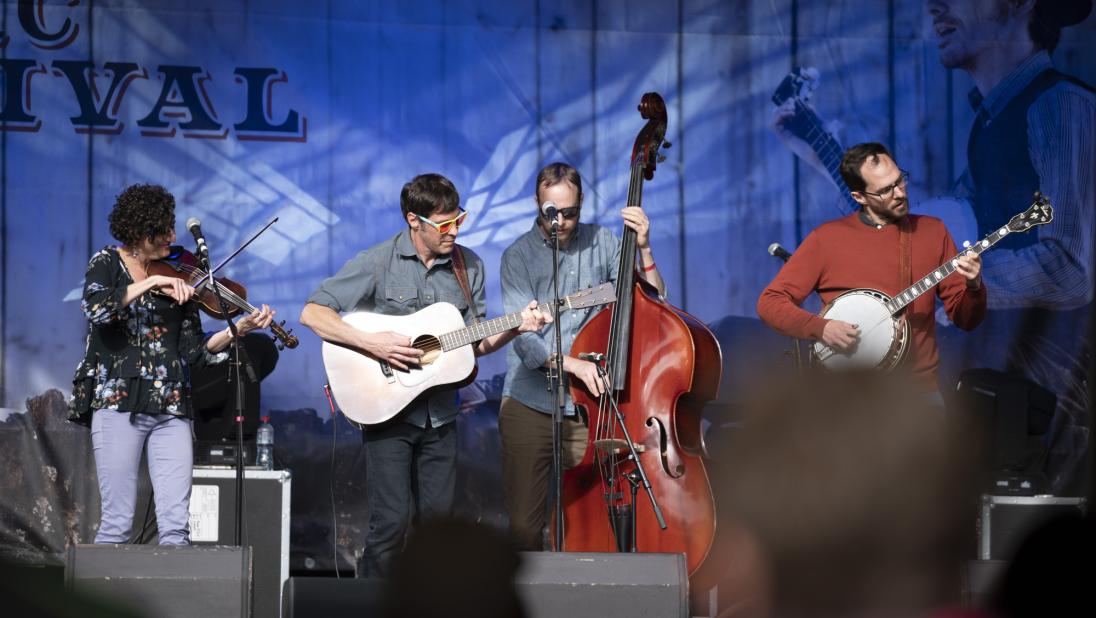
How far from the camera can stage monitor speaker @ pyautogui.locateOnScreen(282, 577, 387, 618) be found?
3.16 m

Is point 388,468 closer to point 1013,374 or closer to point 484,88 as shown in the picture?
point 484,88

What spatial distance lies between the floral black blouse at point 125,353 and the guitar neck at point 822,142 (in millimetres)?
3555

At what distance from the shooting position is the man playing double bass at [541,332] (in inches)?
185

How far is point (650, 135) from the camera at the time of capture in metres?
4.77

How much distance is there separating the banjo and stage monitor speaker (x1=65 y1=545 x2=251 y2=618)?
7.36 feet

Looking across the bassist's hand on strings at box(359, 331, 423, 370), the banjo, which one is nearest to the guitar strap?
the bassist's hand on strings at box(359, 331, 423, 370)

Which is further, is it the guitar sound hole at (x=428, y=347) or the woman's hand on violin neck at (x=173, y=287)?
the guitar sound hole at (x=428, y=347)

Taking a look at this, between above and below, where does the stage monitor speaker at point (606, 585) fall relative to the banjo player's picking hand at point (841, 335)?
below

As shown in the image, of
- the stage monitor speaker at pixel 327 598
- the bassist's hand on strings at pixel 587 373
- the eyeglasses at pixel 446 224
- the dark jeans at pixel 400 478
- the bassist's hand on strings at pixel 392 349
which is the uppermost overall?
the eyeglasses at pixel 446 224

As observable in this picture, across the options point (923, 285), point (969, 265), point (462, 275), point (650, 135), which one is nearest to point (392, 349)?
point (462, 275)

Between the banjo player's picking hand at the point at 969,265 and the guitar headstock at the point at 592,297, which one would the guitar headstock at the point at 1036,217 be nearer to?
the banjo player's picking hand at the point at 969,265

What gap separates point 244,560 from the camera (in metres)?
3.24

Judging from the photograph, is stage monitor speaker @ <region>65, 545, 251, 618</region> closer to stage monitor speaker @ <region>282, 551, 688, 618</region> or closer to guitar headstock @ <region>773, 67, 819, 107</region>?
stage monitor speaker @ <region>282, 551, 688, 618</region>

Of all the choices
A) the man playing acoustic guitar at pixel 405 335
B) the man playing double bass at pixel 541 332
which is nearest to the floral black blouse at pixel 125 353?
the man playing acoustic guitar at pixel 405 335
